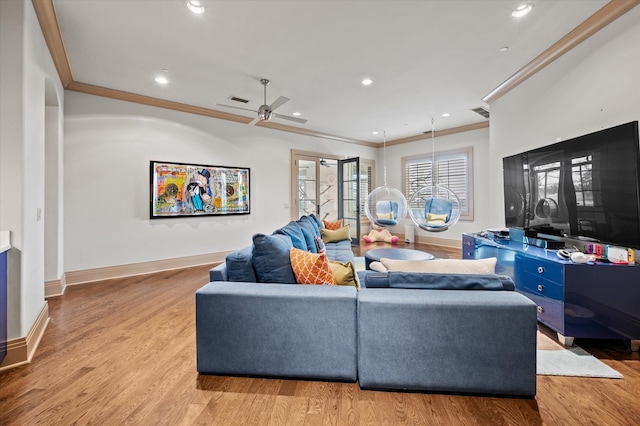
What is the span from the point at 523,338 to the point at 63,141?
5.23 metres

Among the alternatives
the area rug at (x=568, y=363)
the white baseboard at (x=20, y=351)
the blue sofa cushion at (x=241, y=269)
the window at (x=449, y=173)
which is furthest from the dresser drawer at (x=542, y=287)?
the white baseboard at (x=20, y=351)

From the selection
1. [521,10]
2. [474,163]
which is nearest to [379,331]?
[521,10]

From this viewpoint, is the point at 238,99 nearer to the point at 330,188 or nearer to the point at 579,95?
the point at 330,188

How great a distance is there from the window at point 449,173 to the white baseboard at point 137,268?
14.9 feet

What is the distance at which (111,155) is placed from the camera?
13.8ft

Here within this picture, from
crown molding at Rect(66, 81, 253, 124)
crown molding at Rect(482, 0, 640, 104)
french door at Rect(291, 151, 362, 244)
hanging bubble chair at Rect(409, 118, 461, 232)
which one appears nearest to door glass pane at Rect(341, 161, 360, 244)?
french door at Rect(291, 151, 362, 244)

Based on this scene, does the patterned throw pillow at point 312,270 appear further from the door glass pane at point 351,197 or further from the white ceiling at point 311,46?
the door glass pane at point 351,197

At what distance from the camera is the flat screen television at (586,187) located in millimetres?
2230

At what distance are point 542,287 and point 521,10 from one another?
238cm

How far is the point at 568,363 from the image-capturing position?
207 centimetres

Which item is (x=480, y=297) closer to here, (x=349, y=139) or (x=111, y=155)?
(x=111, y=155)

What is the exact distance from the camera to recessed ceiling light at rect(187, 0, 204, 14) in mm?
2371

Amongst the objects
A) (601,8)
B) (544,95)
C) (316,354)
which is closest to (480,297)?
(316,354)

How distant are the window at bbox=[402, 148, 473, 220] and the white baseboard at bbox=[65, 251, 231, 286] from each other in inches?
179
